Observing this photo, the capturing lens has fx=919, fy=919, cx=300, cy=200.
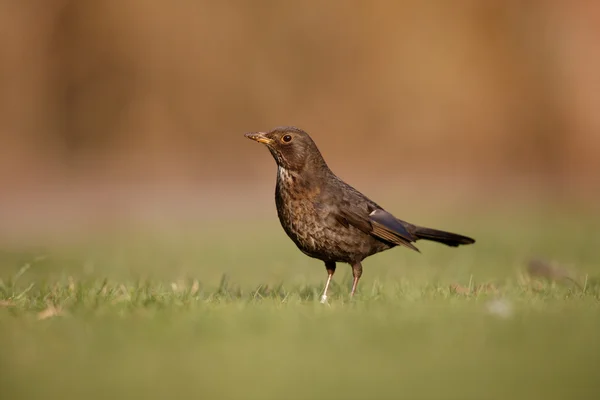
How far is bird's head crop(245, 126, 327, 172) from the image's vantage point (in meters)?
6.56

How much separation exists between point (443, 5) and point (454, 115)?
2.47m

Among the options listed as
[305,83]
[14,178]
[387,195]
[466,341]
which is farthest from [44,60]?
[466,341]

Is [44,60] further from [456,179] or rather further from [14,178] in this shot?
[456,179]

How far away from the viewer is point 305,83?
63.0 ft

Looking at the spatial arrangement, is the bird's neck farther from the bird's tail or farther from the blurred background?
the blurred background

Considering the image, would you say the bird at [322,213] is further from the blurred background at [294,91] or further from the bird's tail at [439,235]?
the blurred background at [294,91]

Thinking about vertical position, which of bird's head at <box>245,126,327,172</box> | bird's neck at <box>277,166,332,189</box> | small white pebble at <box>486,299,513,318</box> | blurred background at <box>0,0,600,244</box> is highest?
blurred background at <box>0,0,600,244</box>

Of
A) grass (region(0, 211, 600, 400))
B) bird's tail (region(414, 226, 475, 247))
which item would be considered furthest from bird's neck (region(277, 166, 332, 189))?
bird's tail (region(414, 226, 475, 247))

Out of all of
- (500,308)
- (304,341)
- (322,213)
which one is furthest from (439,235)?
(304,341)

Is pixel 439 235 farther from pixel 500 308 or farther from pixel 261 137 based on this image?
pixel 500 308

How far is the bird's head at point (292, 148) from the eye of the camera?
6.56 meters

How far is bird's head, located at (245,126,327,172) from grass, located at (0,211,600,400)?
0.91 m

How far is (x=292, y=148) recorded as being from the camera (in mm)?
6648

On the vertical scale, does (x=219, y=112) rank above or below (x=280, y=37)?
below
